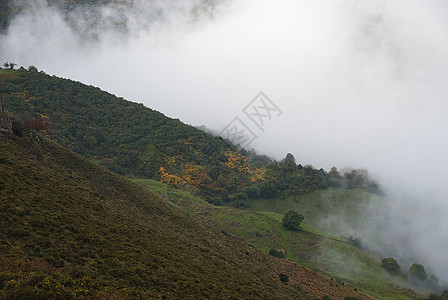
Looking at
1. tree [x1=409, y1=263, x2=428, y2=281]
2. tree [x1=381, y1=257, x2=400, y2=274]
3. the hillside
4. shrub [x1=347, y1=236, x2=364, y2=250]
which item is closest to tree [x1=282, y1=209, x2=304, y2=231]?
the hillside

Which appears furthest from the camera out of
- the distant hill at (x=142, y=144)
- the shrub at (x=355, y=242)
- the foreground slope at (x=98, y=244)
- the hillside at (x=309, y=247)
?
the distant hill at (x=142, y=144)

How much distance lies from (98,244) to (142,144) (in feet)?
280

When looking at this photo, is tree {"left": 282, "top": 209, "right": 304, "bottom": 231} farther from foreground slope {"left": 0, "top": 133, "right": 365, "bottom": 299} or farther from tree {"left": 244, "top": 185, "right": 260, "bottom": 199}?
foreground slope {"left": 0, "top": 133, "right": 365, "bottom": 299}

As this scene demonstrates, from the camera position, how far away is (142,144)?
102688mm

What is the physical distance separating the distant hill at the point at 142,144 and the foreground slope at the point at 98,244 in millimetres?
53686

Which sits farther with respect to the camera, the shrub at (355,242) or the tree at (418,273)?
the shrub at (355,242)

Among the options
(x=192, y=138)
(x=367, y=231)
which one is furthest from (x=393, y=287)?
(x=192, y=138)

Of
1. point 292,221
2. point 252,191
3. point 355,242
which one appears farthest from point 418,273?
point 252,191

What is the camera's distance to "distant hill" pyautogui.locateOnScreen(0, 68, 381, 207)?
298 feet

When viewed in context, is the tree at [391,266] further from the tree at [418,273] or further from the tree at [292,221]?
the tree at [292,221]

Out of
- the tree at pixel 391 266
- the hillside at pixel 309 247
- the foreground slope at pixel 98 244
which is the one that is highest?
the tree at pixel 391 266

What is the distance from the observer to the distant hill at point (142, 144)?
9075cm

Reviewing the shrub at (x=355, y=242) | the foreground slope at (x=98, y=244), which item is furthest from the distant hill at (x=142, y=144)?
the foreground slope at (x=98, y=244)

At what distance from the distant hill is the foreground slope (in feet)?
176
